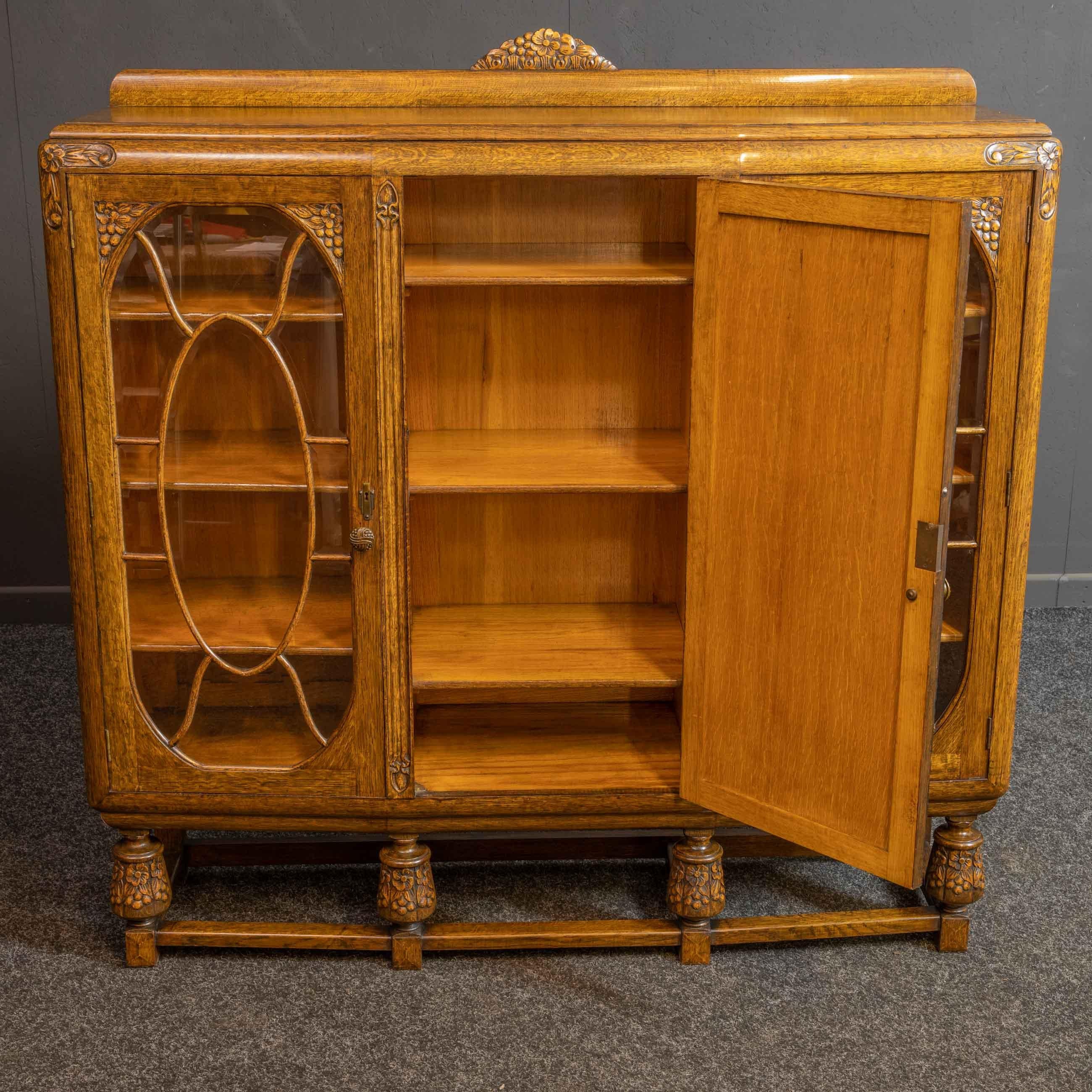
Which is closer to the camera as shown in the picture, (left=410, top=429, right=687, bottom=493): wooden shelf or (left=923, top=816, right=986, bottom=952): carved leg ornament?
(left=410, top=429, right=687, bottom=493): wooden shelf

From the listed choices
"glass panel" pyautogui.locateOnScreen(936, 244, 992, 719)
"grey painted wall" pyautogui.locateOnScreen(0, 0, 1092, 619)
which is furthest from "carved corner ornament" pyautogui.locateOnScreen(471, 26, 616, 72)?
"grey painted wall" pyautogui.locateOnScreen(0, 0, 1092, 619)

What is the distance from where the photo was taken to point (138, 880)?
2578mm

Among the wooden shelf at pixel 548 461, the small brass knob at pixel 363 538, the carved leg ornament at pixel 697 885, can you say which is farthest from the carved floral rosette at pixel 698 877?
the small brass knob at pixel 363 538

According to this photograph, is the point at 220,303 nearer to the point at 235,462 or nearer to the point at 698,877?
the point at 235,462

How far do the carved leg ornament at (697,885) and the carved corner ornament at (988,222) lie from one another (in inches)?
46.0

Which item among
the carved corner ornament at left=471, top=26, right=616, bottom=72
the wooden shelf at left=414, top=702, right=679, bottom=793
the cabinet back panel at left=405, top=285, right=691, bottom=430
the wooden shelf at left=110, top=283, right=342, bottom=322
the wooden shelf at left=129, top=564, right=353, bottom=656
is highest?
the carved corner ornament at left=471, top=26, right=616, bottom=72

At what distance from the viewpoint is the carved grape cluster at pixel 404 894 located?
2562 mm

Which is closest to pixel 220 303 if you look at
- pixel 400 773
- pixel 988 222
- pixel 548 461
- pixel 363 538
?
pixel 363 538

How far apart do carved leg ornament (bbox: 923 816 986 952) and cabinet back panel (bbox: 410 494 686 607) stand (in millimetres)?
728

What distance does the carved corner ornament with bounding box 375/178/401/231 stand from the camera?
7.36ft

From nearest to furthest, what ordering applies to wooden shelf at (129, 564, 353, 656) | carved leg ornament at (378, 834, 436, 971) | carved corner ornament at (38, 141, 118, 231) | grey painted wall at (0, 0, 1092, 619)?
carved corner ornament at (38, 141, 118, 231)
wooden shelf at (129, 564, 353, 656)
carved leg ornament at (378, 834, 436, 971)
grey painted wall at (0, 0, 1092, 619)

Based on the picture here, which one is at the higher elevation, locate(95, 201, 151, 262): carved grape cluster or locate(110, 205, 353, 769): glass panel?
locate(95, 201, 151, 262): carved grape cluster

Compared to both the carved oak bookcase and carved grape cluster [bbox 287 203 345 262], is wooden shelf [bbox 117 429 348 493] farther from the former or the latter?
carved grape cluster [bbox 287 203 345 262]

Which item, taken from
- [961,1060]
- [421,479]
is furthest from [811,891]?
[421,479]
